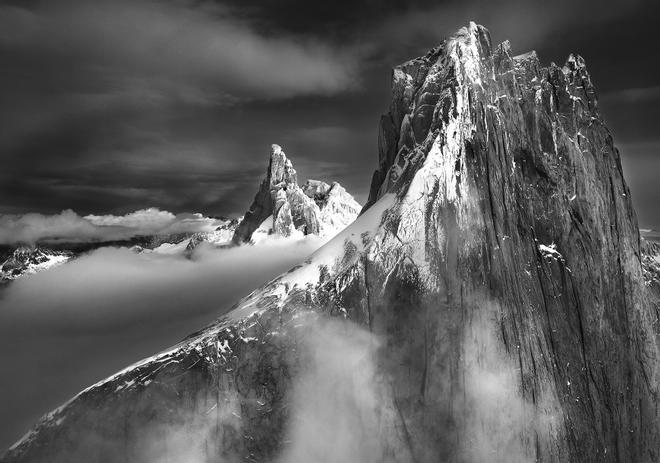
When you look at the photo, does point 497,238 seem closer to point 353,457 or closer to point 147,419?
point 353,457

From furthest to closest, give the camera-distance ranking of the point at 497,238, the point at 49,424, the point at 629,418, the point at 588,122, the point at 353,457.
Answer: the point at 588,122
the point at 629,418
the point at 497,238
the point at 353,457
the point at 49,424

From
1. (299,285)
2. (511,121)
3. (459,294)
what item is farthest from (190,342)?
(511,121)

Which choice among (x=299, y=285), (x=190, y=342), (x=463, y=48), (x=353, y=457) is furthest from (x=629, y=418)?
(x=190, y=342)

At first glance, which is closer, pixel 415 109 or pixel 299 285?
pixel 299 285

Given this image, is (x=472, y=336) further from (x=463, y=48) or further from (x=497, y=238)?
(x=463, y=48)

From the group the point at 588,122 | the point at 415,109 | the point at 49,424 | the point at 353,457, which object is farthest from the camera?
the point at 588,122

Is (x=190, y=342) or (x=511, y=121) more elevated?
(x=511, y=121)

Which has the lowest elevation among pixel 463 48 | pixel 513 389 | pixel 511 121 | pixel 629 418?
pixel 629 418
